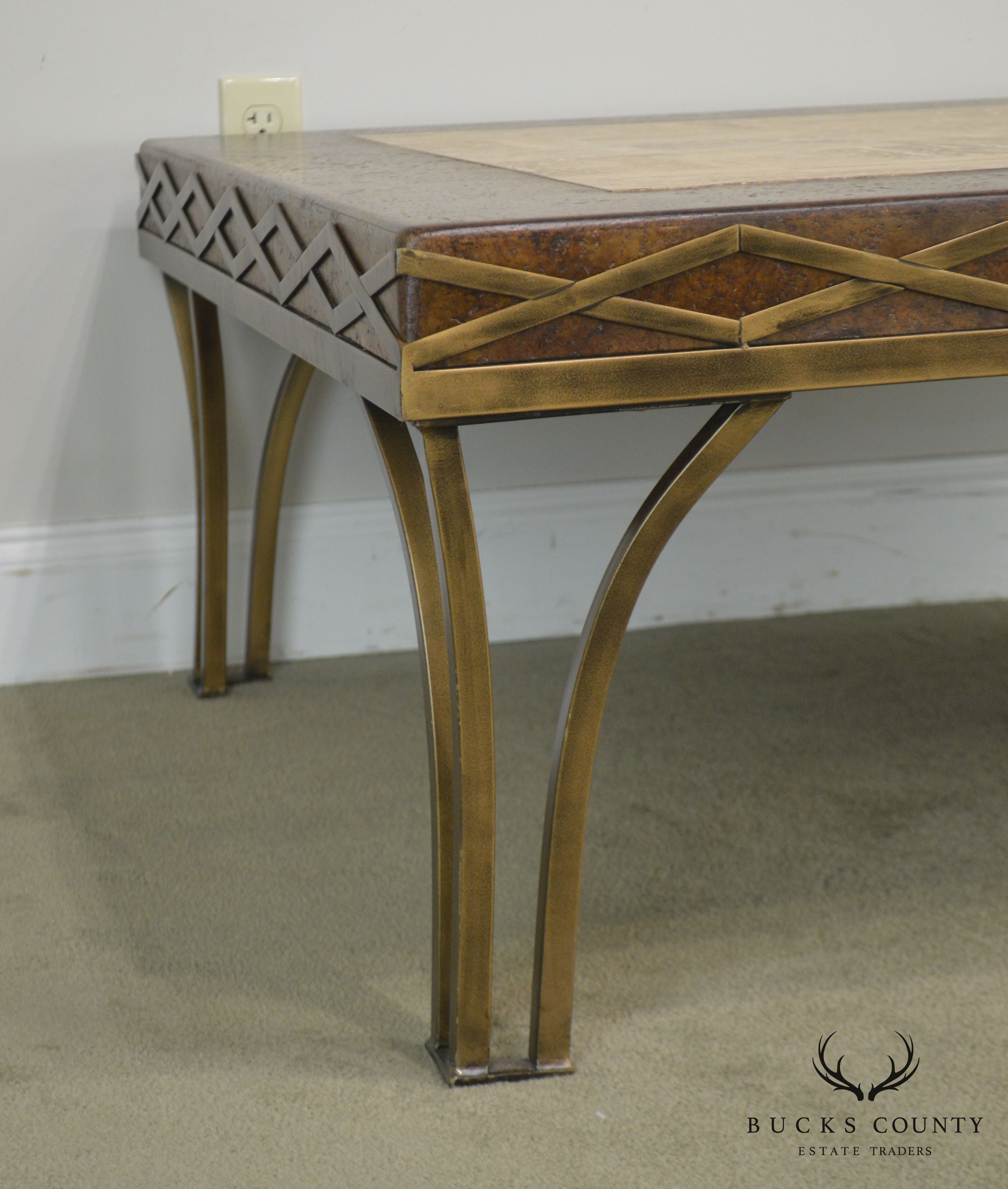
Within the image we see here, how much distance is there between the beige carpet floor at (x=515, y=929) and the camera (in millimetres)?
791

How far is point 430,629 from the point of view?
845 millimetres

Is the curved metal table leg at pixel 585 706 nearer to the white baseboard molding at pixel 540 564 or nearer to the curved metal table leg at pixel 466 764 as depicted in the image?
the curved metal table leg at pixel 466 764

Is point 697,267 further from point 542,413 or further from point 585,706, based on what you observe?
point 585,706

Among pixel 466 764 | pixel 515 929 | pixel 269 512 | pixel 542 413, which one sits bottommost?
pixel 515 929

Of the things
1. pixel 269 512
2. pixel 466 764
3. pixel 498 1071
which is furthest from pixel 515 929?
pixel 269 512

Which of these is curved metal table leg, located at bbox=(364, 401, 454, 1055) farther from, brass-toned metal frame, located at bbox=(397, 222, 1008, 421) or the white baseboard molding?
the white baseboard molding

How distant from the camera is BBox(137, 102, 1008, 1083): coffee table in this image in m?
Result: 0.66

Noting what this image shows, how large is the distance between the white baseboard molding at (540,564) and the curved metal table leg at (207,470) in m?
0.08

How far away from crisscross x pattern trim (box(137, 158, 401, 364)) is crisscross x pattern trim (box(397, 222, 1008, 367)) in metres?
0.03

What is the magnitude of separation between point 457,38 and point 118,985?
104cm

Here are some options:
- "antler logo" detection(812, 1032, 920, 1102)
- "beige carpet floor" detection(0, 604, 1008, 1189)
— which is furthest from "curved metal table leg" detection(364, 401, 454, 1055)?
"antler logo" detection(812, 1032, 920, 1102)

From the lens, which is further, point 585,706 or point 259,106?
point 259,106

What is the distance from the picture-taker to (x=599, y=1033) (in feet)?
2.93

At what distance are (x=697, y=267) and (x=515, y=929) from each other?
21.7 inches
